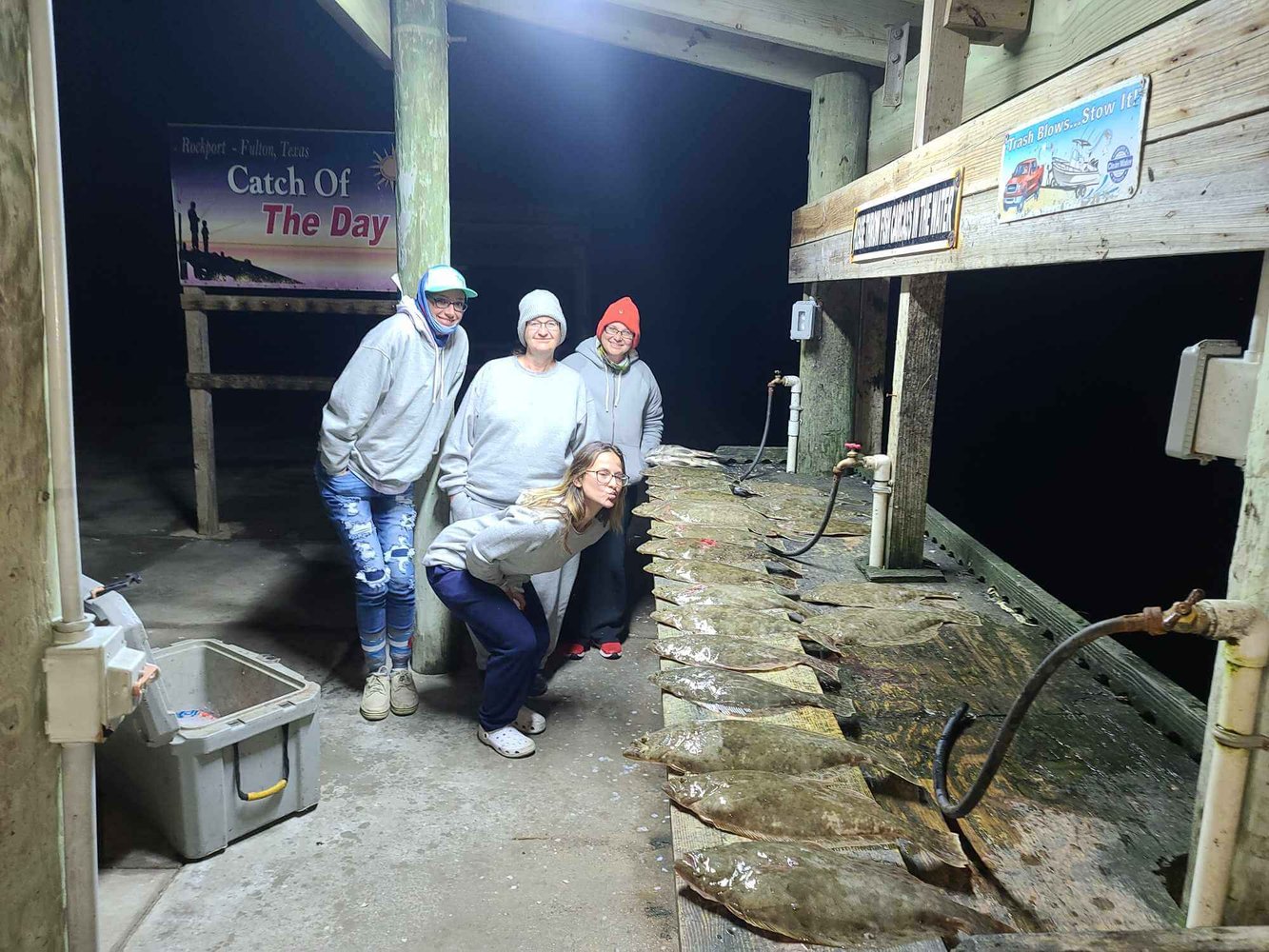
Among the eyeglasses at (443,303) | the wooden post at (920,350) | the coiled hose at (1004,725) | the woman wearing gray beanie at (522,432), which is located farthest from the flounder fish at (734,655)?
the eyeglasses at (443,303)

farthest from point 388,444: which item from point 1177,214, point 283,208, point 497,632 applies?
point 283,208

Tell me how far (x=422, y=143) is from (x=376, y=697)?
2.94 m

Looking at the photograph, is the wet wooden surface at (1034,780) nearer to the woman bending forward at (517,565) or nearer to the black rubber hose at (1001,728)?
the black rubber hose at (1001,728)

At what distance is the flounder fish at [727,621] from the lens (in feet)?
9.70

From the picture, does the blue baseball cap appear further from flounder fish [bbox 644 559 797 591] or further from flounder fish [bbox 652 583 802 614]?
flounder fish [bbox 652 583 802 614]

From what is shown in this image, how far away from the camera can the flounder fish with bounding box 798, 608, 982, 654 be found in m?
2.96

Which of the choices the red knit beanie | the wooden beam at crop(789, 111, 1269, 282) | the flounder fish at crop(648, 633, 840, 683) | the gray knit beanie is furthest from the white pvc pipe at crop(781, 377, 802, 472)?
the flounder fish at crop(648, 633, 840, 683)

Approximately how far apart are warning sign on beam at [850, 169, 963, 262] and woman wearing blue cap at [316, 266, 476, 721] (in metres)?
1.97

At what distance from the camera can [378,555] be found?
14.7 ft

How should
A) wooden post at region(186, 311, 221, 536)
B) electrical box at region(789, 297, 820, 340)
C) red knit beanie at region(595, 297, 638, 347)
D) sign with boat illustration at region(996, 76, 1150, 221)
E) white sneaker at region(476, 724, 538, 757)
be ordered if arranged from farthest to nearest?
wooden post at region(186, 311, 221, 536), electrical box at region(789, 297, 820, 340), red knit beanie at region(595, 297, 638, 347), white sneaker at region(476, 724, 538, 757), sign with boat illustration at region(996, 76, 1150, 221)

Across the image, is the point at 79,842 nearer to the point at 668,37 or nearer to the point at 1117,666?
the point at 1117,666

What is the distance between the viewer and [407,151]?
4.65m

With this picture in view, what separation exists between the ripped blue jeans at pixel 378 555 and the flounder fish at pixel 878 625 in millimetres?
2361

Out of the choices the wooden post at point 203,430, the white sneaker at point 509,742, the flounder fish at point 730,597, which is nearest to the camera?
the flounder fish at point 730,597
